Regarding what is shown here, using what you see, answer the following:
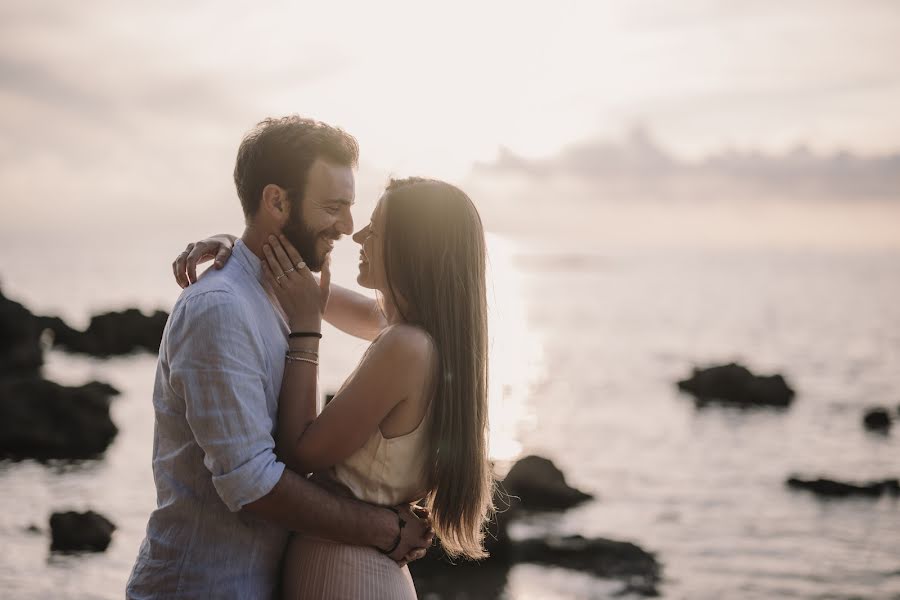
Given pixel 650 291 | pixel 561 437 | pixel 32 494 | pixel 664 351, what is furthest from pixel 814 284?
pixel 32 494

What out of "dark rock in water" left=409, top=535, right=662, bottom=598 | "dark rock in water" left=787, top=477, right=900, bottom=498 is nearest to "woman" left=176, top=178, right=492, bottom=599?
"dark rock in water" left=409, top=535, right=662, bottom=598

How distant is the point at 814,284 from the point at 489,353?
15029 cm

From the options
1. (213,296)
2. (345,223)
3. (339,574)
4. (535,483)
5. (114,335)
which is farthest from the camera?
(114,335)

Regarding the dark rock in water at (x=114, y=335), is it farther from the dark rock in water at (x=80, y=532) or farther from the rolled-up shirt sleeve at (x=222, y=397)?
the rolled-up shirt sleeve at (x=222, y=397)

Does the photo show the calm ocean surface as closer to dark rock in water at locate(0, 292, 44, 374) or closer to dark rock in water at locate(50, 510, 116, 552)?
dark rock in water at locate(50, 510, 116, 552)

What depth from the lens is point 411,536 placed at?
12.5ft

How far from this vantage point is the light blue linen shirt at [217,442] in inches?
130

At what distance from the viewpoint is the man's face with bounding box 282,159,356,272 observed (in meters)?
3.83

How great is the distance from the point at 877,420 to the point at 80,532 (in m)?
24.2

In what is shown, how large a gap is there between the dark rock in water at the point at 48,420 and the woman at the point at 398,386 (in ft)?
45.0

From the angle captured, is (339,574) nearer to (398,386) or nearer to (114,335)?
(398,386)

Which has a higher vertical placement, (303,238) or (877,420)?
(303,238)

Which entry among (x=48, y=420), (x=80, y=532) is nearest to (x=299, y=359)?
(x=80, y=532)

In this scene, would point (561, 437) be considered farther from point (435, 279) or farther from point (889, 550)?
point (435, 279)
